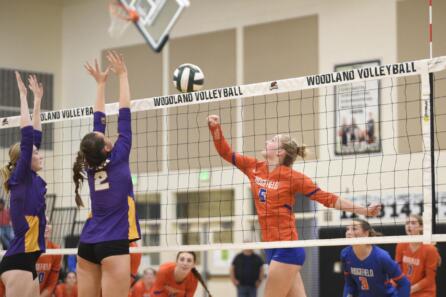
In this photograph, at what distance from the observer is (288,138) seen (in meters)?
7.45

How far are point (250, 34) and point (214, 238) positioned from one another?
452 centimetres

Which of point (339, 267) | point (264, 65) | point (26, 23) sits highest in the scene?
point (26, 23)

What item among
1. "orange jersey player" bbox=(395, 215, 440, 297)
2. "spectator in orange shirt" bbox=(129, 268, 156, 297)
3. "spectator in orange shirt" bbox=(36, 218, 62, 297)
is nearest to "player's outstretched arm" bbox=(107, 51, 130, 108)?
"spectator in orange shirt" bbox=(36, 218, 62, 297)

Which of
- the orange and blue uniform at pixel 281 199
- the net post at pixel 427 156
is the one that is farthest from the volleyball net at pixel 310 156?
the net post at pixel 427 156

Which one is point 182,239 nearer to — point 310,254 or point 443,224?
point 310,254

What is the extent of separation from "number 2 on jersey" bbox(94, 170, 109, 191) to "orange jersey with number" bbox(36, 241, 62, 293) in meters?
3.89

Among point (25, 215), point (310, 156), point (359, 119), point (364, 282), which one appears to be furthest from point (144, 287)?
point (25, 215)

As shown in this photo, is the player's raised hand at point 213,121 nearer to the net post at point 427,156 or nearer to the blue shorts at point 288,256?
the blue shorts at point 288,256

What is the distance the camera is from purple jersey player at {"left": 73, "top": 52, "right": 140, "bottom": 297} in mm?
6062

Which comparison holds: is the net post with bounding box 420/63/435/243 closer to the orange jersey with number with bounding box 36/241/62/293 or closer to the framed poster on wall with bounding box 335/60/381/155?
the orange jersey with number with bounding box 36/241/62/293

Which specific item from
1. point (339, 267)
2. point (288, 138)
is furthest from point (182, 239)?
point (288, 138)

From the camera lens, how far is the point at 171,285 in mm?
9188

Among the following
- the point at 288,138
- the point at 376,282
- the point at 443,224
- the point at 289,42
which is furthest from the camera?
the point at 289,42

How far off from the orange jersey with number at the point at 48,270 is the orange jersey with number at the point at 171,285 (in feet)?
4.81
